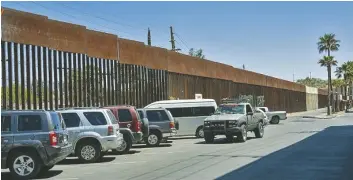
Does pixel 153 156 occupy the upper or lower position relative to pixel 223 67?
lower

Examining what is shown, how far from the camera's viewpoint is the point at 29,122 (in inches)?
496

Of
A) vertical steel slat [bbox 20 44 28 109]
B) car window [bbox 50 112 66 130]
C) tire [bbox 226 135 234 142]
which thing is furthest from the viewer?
tire [bbox 226 135 234 142]

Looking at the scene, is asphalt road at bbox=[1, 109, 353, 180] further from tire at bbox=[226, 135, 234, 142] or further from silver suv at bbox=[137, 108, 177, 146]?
tire at bbox=[226, 135, 234, 142]

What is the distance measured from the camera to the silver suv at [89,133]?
1605 cm

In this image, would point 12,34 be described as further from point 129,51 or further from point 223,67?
point 223,67

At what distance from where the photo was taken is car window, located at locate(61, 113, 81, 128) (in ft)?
52.8

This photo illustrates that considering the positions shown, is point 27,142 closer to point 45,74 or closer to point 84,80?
point 45,74

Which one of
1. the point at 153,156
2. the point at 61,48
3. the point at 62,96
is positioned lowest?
the point at 153,156

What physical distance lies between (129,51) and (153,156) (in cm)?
1642

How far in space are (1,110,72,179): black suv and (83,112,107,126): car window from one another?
351 cm

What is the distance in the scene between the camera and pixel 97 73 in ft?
96.4

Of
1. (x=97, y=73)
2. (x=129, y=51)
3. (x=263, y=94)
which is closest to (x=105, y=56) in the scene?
(x=97, y=73)

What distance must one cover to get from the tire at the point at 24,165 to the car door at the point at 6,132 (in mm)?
267

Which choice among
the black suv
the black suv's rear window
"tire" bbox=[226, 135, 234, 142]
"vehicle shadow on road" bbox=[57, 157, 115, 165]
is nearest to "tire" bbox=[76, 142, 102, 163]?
"vehicle shadow on road" bbox=[57, 157, 115, 165]
